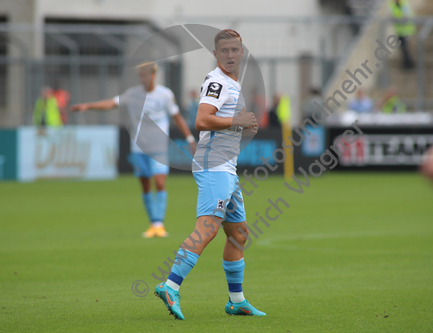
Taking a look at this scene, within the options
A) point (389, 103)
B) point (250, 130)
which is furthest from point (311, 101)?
point (250, 130)

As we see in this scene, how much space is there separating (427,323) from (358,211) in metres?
8.39

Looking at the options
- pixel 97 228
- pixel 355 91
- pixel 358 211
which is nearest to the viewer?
pixel 97 228

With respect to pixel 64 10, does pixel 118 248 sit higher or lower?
lower

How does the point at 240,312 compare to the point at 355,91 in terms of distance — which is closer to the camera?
the point at 240,312

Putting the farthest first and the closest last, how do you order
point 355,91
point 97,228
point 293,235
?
1. point 355,91
2. point 97,228
3. point 293,235

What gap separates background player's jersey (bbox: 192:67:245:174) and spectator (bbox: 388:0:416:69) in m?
22.8

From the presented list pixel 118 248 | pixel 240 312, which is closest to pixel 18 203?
pixel 118 248

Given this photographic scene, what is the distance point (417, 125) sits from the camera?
23203mm

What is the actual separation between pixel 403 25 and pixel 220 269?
2130cm

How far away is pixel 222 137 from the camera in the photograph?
5328mm

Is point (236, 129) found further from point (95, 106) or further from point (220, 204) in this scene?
point (95, 106)

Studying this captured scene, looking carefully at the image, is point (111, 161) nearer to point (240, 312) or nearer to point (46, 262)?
point (46, 262)

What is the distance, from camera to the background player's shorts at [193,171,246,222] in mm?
5262

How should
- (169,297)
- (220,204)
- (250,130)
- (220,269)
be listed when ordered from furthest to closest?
(220,269) → (250,130) → (220,204) → (169,297)
